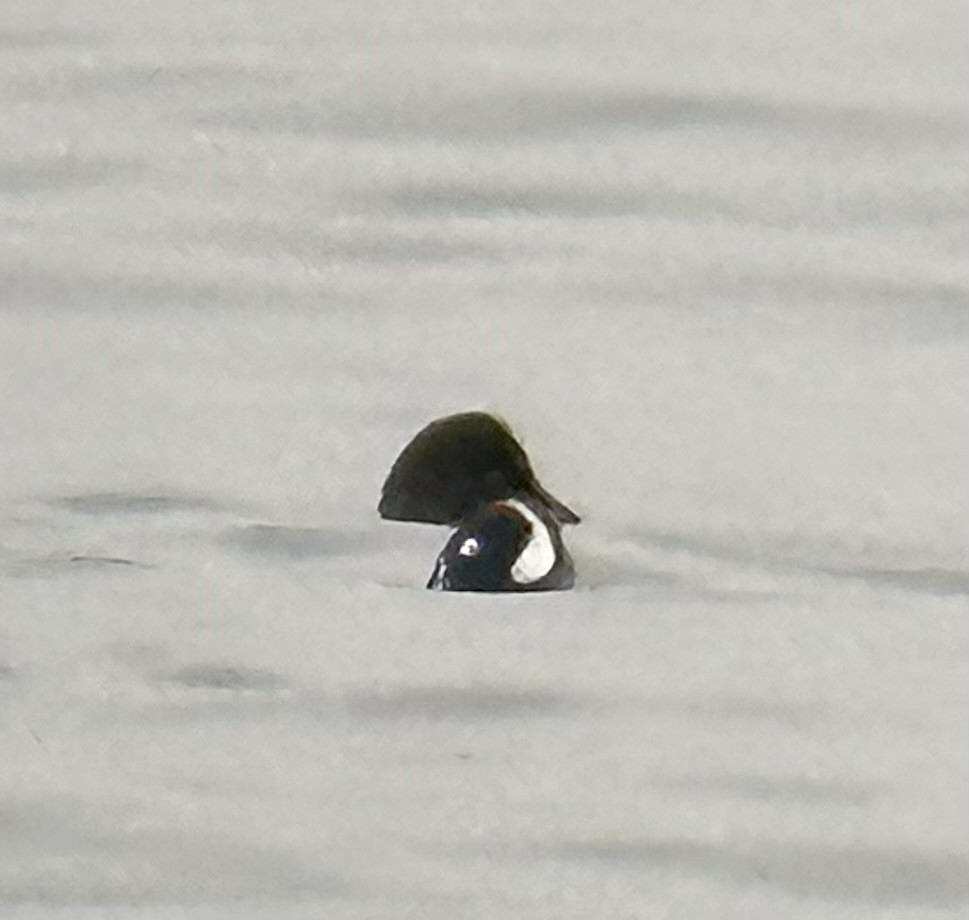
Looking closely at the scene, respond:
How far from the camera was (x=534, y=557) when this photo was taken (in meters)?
1.28

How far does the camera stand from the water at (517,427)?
3.75 feet

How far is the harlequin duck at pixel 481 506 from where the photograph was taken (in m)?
1.28

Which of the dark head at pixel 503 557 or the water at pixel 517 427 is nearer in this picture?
the water at pixel 517 427

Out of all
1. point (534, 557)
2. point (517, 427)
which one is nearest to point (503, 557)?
point (534, 557)

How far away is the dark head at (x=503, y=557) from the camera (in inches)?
50.1

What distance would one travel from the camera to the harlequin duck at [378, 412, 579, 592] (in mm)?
1275

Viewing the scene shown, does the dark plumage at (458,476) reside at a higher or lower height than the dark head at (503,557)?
higher

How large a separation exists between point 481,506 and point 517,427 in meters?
0.12

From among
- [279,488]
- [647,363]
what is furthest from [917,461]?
Result: [279,488]

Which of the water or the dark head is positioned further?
the dark head

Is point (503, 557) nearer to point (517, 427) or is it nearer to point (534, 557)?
point (534, 557)

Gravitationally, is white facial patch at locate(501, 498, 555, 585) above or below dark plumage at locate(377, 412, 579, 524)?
below

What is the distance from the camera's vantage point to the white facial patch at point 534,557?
1.28 meters

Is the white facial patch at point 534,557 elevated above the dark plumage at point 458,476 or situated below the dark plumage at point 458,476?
below
